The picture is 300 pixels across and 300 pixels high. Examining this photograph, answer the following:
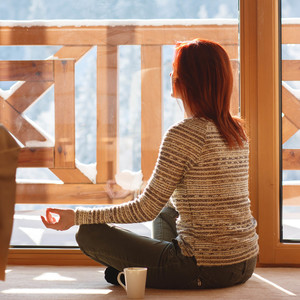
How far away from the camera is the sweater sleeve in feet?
5.90

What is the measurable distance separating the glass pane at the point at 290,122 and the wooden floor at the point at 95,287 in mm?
230

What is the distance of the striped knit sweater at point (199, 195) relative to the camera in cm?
180

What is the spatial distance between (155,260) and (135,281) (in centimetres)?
14

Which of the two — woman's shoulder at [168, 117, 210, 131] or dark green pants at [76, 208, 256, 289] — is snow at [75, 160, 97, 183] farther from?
woman's shoulder at [168, 117, 210, 131]

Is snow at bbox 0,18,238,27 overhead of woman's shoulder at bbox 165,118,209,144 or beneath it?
overhead

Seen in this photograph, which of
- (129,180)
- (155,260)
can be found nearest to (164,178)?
(155,260)

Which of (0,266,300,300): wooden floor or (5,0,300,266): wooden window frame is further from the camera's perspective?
(5,0,300,266): wooden window frame

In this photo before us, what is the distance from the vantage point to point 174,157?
1.80 m

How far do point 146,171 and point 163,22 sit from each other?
670mm

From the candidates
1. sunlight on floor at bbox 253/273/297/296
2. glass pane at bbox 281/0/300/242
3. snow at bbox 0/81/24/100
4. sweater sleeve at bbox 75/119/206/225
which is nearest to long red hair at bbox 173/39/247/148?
sweater sleeve at bbox 75/119/206/225

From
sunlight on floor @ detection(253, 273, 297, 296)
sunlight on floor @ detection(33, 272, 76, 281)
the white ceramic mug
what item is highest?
the white ceramic mug

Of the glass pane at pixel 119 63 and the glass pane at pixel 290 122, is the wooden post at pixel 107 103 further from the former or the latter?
the glass pane at pixel 290 122

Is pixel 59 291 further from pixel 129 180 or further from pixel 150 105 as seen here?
pixel 150 105

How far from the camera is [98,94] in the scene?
8.22ft
